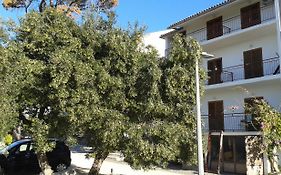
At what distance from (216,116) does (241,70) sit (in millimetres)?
3410

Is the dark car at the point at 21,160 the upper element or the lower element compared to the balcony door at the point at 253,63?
lower

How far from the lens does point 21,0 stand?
1202 inches

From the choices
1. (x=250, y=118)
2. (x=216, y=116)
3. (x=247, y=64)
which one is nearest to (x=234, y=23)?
(x=247, y=64)

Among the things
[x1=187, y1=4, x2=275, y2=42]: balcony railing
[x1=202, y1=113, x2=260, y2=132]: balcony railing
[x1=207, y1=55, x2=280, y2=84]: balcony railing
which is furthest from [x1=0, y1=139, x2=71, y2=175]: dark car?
[x1=187, y1=4, x2=275, y2=42]: balcony railing

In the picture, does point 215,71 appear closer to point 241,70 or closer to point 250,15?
point 241,70

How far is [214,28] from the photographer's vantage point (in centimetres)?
2617

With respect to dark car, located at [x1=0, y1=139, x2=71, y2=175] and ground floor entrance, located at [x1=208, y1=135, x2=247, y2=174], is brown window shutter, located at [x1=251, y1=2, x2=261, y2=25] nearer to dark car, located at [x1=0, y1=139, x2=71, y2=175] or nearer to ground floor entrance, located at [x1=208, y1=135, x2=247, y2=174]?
ground floor entrance, located at [x1=208, y1=135, x2=247, y2=174]

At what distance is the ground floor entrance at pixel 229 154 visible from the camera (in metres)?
20.6

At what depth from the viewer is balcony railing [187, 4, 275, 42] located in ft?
72.6

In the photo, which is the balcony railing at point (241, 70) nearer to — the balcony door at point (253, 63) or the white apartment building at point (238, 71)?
the white apartment building at point (238, 71)

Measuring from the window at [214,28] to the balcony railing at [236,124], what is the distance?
571cm

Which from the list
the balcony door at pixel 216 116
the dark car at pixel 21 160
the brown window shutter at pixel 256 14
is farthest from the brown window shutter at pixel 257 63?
the dark car at pixel 21 160

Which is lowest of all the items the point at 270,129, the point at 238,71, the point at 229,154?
the point at 229,154

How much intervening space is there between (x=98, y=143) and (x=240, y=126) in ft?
40.8
